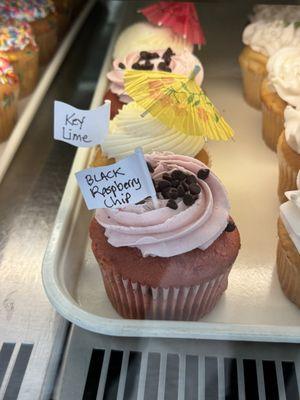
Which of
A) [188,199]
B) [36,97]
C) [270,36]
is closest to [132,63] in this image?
[36,97]

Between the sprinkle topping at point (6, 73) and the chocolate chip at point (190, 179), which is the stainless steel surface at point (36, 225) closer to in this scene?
the sprinkle topping at point (6, 73)

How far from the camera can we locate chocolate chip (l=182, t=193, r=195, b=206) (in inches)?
67.2

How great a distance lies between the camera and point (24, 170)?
2518mm

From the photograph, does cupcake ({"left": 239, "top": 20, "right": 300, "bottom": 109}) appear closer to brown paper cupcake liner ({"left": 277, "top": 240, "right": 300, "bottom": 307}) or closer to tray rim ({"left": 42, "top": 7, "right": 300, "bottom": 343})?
brown paper cupcake liner ({"left": 277, "top": 240, "right": 300, "bottom": 307})

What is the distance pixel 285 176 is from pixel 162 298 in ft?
2.75

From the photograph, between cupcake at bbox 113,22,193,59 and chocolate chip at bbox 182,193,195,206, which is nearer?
chocolate chip at bbox 182,193,195,206

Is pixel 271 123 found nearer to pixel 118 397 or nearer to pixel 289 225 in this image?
pixel 289 225

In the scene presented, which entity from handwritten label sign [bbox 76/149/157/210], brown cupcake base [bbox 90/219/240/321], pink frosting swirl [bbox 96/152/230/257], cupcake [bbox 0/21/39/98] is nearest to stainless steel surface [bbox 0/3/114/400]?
cupcake [bbox 0/21/39/98]

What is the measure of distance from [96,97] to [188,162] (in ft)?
3.12

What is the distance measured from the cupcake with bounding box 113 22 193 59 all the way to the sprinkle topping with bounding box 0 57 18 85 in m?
0.56

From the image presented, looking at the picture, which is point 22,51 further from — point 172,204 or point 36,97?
point 172,204

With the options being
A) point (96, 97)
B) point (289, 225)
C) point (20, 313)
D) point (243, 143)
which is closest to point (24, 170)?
point (96, 97)

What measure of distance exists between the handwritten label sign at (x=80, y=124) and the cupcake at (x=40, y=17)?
1.60 m

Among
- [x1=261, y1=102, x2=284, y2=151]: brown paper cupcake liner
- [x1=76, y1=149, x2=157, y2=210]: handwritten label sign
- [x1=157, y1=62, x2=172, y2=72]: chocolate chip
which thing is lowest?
[x1=261, y1=102, x2=284, y2=151]: brown paper cupcake liner
